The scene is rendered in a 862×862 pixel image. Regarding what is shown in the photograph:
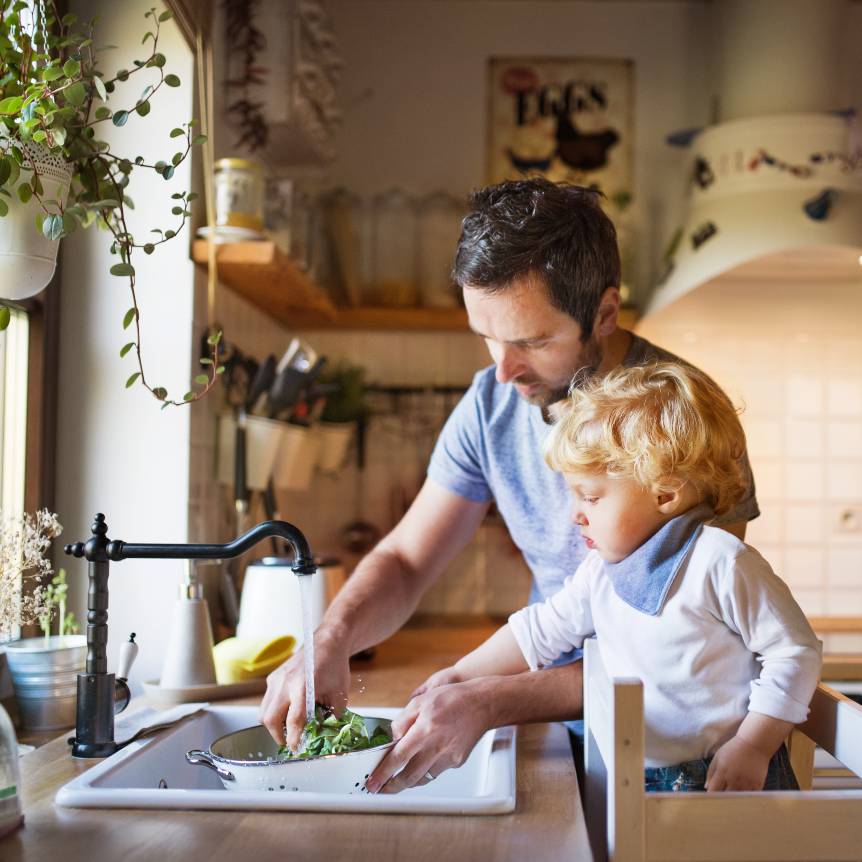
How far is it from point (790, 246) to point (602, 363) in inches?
48.7

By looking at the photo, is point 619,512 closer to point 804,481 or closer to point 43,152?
point 43,152

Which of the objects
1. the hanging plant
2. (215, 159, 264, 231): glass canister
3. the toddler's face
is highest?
the hanging plant

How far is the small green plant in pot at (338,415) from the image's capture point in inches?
112

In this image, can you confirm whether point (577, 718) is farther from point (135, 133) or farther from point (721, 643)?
point (135, 133)

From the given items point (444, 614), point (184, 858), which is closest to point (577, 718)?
point (184, 858)

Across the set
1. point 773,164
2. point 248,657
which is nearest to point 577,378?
point 248,657

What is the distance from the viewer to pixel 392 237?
10.5ft

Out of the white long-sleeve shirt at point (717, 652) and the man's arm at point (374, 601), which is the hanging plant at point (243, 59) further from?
the white long-sleeve shirt at point (717, 652)

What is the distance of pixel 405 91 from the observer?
328 centimetres

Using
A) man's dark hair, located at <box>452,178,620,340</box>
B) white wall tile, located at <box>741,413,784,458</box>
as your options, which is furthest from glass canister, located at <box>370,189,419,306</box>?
man's dark hair, located at <box>452,178,620,340</box>

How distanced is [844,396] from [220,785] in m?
2.37

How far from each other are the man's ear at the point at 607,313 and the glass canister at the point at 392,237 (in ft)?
5.50

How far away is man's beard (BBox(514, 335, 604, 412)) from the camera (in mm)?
1511

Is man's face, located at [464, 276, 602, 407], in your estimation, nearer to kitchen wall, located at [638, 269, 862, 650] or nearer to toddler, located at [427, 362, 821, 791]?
toddler, located at [427, 362, 821, 791]
